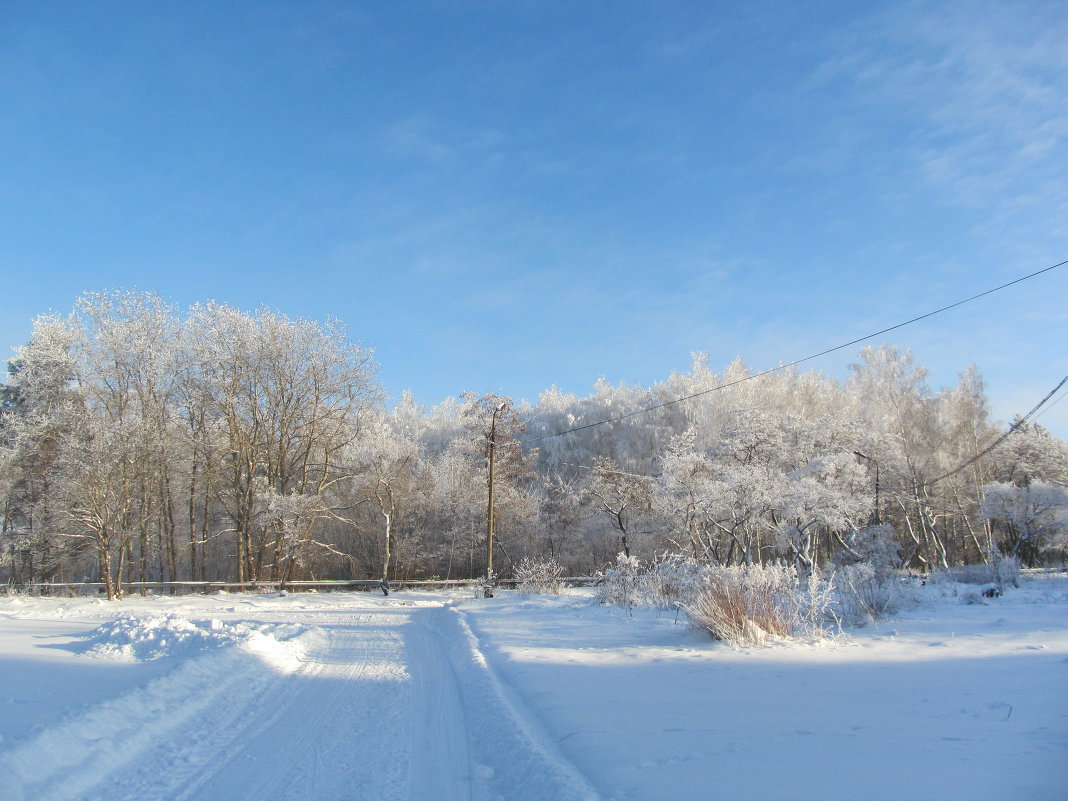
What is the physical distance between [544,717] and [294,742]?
2104 mm

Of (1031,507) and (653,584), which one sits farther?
(1031,507)

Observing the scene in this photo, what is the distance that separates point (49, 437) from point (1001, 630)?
32603 millimetres

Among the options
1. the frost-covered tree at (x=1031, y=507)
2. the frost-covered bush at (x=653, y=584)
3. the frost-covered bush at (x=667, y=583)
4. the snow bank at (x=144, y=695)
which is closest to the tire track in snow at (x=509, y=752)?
the snow bank at (x=144, y=695)

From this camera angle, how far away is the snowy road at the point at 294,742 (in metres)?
4.03

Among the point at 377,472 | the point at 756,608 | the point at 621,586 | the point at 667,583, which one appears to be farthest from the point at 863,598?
the point at 377,472

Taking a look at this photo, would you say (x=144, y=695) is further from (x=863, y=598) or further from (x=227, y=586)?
(x=227, y=586)

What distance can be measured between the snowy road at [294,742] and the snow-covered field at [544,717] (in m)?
0.02


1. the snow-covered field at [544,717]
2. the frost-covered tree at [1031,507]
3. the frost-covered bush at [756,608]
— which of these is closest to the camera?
the snow-covered field at [544,717]

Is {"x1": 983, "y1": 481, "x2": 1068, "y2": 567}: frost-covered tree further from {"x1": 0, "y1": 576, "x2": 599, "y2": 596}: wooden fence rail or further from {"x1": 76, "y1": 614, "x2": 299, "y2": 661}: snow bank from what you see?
{"x1": 76, "y1": 614, "x2": 299, "y2": 661}: snow bank

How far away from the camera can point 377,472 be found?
36.4 m

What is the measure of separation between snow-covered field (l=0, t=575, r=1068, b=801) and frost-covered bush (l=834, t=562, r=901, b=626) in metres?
0.81

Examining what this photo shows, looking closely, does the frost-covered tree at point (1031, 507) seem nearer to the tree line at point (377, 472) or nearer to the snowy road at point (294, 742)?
the tree line at point (377, 472)

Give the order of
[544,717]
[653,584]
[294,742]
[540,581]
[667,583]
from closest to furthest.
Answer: [294,742]
[544,717]
[667,583]
[653,584]
[540,581]

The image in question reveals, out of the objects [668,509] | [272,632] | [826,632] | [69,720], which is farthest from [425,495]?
[69,720]
